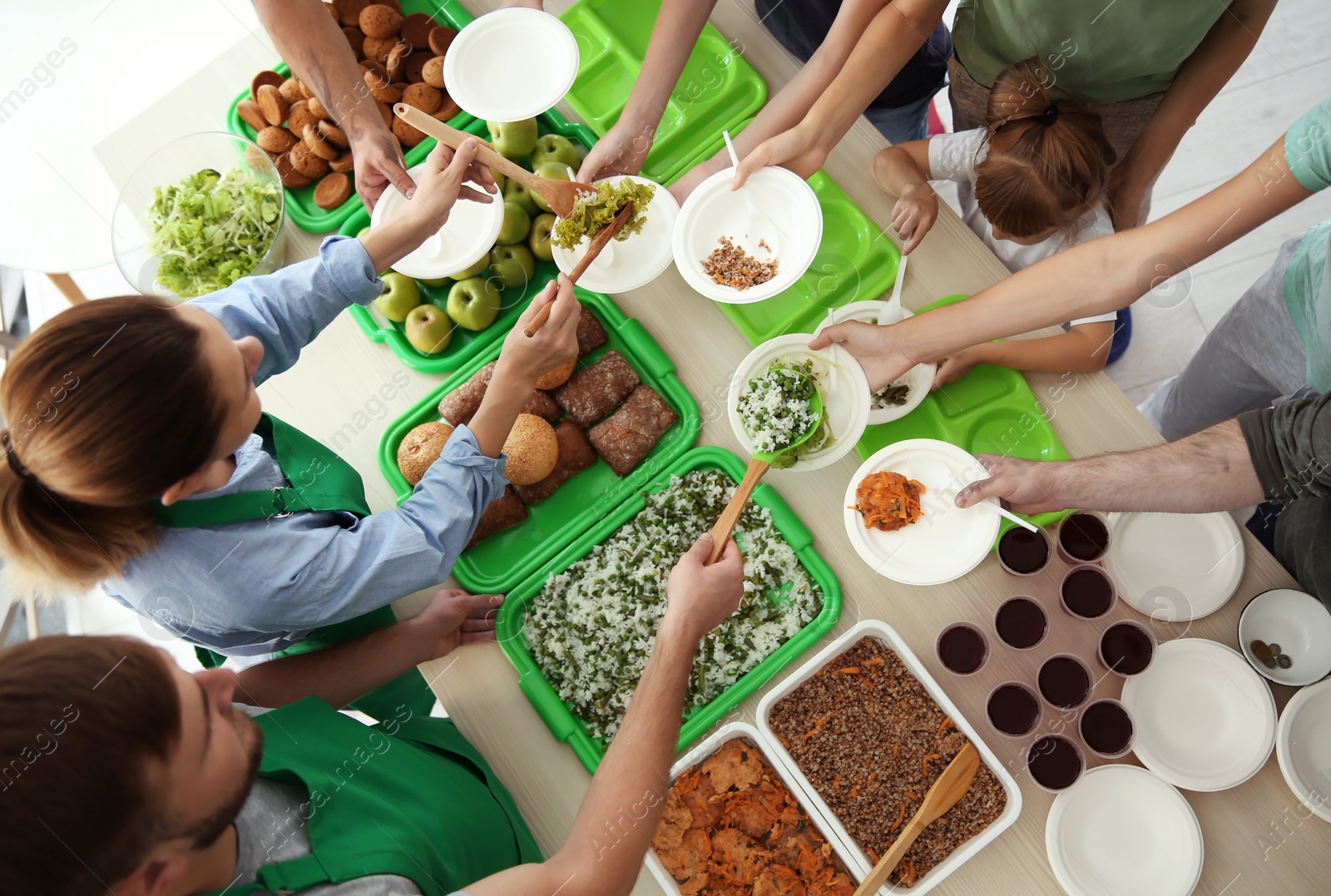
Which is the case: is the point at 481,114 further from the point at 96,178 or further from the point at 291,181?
the point at 96,178

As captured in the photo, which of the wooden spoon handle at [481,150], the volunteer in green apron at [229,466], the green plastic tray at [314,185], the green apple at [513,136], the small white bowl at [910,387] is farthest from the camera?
the green plastic tray at [314,185]

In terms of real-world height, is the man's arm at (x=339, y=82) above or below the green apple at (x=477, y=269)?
above

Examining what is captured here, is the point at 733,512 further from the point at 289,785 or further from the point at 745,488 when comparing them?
the point at 289,785

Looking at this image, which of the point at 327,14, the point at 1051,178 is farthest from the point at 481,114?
the point at 1051,178

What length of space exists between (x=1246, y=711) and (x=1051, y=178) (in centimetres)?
126

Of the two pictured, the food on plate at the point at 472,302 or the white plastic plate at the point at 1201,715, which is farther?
the food on plate at the point at 472,302

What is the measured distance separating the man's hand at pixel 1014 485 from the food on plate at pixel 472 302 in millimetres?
1251

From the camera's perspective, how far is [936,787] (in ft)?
5.09

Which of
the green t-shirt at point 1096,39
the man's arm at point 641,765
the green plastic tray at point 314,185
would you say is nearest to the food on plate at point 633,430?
the man's arm at point 641,765

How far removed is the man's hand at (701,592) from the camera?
5.00 feet

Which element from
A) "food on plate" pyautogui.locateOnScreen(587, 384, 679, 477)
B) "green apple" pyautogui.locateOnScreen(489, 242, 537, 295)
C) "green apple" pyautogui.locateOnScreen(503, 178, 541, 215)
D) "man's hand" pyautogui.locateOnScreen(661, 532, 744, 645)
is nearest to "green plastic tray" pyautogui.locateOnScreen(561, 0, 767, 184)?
"green apple" pyautogui.locateOnScreen(503, 178, 541, 215)

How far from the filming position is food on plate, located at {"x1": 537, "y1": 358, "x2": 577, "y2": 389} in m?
1.97

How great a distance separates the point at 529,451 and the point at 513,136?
34.4 inches

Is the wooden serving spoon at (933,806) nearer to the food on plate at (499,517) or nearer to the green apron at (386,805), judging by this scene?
the green apron at (386,805)
